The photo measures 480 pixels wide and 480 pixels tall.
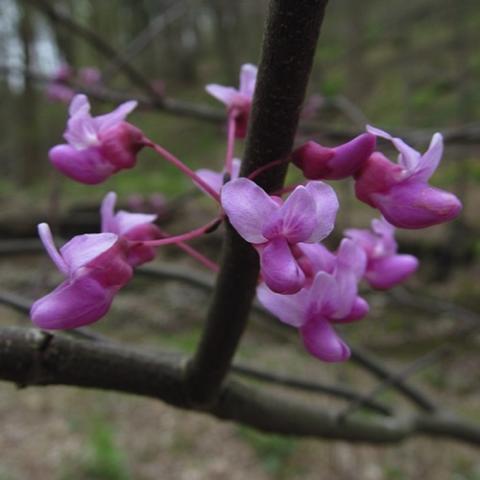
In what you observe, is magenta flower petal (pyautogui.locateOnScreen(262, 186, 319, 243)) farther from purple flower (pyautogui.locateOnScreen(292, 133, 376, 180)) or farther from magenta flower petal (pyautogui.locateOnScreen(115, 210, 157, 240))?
magenta flower petal (pyautogui.locateOnScreen(115, 210, 157, 240))

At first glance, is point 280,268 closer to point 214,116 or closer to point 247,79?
point 247,79

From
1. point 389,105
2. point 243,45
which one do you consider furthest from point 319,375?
point 243,45

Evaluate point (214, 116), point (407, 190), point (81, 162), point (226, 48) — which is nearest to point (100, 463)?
point (214, 116)

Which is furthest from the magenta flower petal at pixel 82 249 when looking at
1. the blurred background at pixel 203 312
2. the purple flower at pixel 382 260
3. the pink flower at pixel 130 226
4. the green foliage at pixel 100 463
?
the green foliage at pixel 100 463

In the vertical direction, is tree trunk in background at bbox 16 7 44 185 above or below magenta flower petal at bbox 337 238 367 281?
below

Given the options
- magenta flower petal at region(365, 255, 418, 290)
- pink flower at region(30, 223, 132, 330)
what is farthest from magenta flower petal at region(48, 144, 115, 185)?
magenta flower petal at region(365, 255, 418, 290)

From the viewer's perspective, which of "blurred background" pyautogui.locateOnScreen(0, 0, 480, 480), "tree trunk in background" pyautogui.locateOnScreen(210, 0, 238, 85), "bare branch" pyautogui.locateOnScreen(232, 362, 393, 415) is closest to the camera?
"bare branch" pyautogui.locateOnScreen(232, 362, 393, 415)

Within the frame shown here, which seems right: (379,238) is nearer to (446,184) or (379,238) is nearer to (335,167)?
(335,167)
